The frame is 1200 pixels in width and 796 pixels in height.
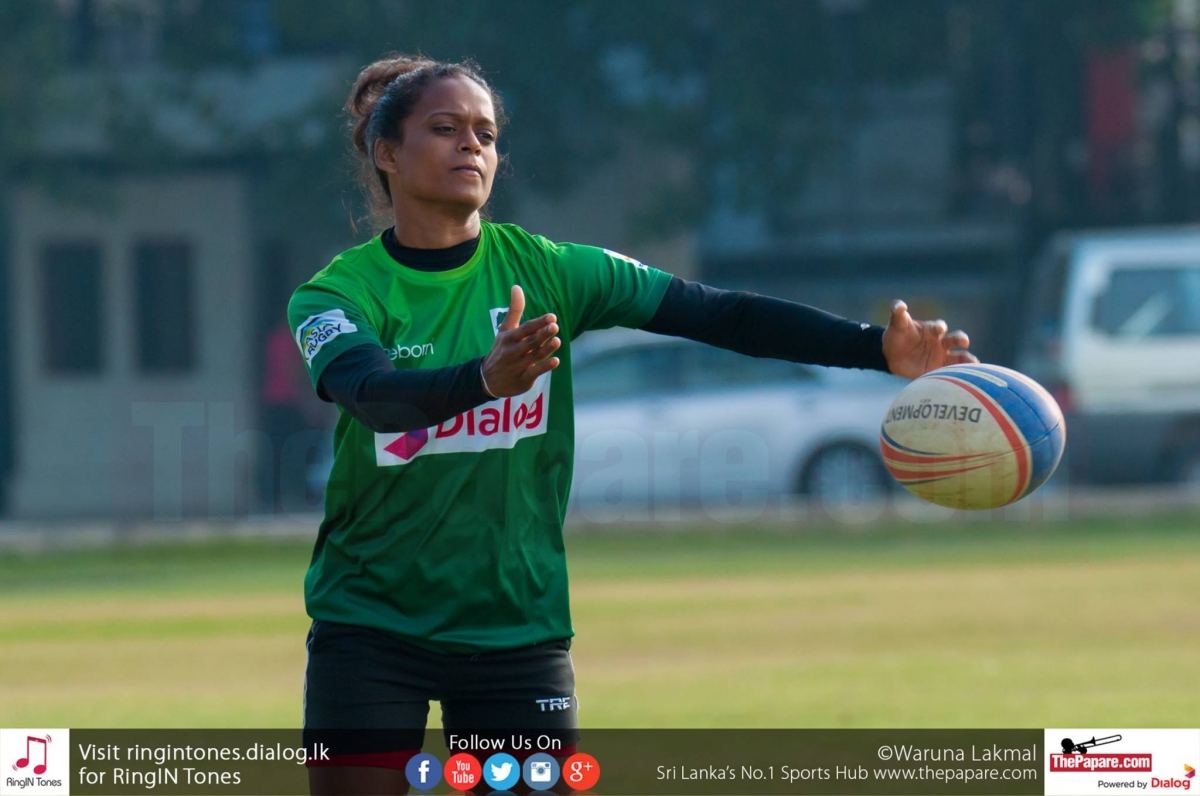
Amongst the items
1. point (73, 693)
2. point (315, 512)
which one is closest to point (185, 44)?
point (315, 512)

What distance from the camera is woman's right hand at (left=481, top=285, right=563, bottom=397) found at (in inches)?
149

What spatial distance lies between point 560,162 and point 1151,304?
9141 millimetres

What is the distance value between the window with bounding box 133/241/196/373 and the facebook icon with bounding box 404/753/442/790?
24553mm

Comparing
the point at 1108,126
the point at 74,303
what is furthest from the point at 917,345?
the point at 74,303

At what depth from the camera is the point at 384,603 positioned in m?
4.26

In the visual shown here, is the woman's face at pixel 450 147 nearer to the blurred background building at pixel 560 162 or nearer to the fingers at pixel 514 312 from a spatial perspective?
the fingers at pixel 514 312

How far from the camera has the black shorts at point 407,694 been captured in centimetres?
416

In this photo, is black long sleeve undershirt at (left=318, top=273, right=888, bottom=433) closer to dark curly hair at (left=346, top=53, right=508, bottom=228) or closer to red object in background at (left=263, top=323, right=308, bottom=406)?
dark curly hair at (left=346, top=53, right=508, bottom=228)

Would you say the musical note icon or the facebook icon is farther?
the musical note icon

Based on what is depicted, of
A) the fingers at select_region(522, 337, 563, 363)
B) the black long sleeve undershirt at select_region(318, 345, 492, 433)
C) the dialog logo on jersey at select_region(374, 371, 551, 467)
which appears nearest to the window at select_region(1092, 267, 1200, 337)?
the dialog logo on jersey at select_region(374, 371, 551, 467)

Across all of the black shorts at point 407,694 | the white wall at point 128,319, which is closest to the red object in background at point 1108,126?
the white wall at point 128,319

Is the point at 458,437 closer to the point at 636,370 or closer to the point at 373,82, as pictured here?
the point at 373,82

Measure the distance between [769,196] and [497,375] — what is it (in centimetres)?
2261

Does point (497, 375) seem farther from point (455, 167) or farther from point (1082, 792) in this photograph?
point (1082, 792)
